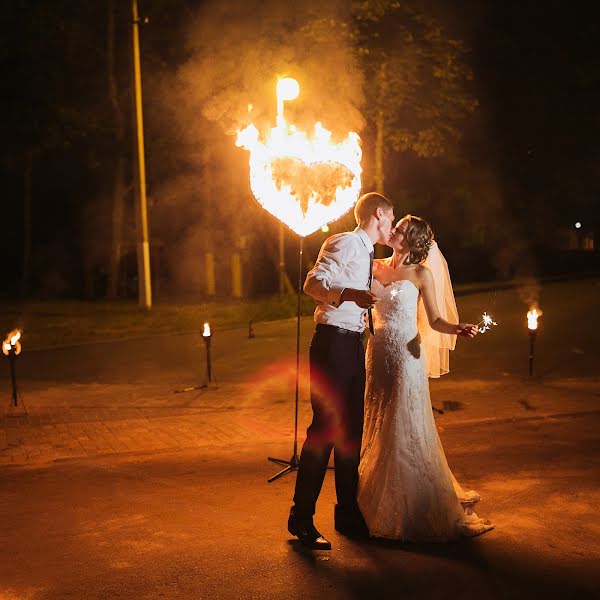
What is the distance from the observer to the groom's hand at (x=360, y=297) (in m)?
4.99

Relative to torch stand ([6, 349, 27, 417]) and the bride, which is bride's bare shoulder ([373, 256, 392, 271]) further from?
torch stand ([6, 349, 27, 417])

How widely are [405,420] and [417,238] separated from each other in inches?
50.0

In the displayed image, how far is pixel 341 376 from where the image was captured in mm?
5414

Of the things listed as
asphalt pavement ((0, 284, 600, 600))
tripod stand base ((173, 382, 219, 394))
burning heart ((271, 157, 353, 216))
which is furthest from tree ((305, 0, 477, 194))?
burning heart ((271, 157, 353, 216))

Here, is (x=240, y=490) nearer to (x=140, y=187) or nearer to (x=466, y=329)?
(x=466, y=329)

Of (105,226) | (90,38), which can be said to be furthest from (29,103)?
(105,226)

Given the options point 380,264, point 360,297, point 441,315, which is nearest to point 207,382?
point 441,315

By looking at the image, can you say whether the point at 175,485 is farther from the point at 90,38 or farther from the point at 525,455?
the point at 90,38

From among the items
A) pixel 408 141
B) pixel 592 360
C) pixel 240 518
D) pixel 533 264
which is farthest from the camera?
pixel 533 264

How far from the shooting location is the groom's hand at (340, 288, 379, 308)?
4988mm

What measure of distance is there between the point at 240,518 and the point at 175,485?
1088mm

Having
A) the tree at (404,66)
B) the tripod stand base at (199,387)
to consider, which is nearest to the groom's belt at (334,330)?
the tripod stand base at (199,387)

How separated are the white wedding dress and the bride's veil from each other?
313 mm

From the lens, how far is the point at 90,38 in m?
30.8
